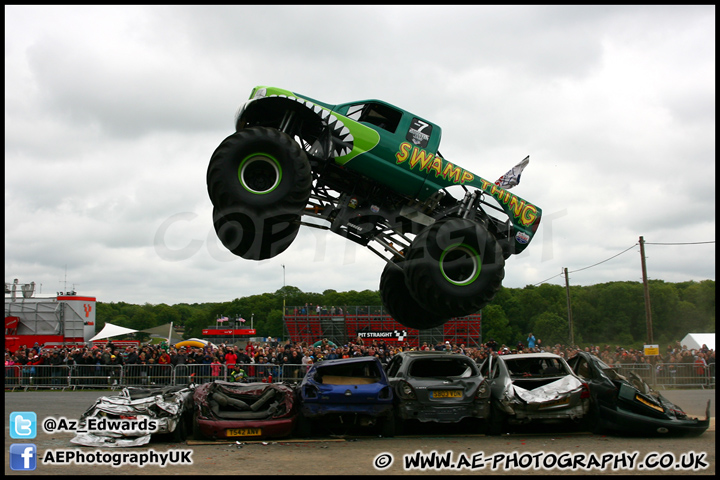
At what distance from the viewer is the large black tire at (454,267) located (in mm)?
9125

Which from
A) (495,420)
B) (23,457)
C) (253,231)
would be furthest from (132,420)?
(495,420)

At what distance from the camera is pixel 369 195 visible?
32.3ft

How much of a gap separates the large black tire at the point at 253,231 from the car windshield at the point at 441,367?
10.7ft

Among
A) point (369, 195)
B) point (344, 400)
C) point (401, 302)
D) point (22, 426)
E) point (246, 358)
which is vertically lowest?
point (246, 358)

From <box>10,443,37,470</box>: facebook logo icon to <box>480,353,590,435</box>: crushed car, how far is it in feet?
22.5

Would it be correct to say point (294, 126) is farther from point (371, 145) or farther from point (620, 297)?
point (620, 297)

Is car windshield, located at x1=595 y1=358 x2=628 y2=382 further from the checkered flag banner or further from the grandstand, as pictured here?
the grandstand

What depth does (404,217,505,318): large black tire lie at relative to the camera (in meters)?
9.12

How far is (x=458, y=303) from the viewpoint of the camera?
921 centimetres

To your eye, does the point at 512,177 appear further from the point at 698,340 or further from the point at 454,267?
the point at 698,340

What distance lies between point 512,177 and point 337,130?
11.0 feet

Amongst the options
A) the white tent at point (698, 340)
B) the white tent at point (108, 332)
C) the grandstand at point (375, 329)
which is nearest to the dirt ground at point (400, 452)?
the grandstand at point (375, 329)

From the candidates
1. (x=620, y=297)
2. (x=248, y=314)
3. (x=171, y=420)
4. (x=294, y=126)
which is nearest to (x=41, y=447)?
(x=171, y=420)

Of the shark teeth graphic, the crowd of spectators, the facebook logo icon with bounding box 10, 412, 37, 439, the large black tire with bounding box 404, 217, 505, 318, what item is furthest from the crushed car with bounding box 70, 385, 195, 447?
the crowd of spectators
